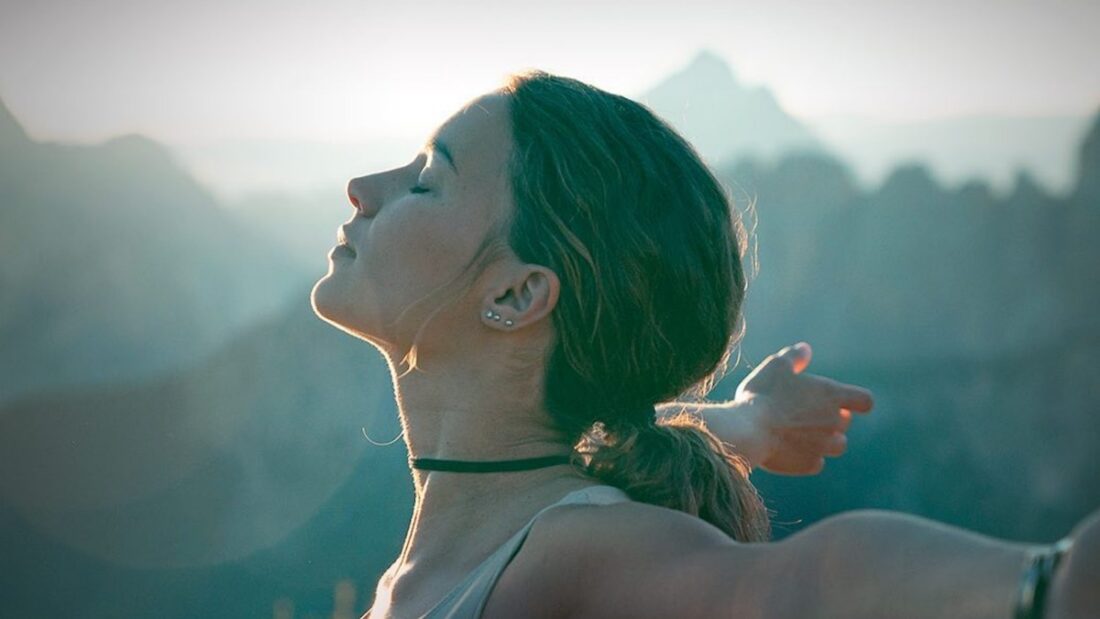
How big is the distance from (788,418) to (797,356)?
→ 0.51 feet

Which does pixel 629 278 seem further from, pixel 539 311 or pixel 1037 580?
pixel 1037 580

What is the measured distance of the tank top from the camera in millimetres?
2076

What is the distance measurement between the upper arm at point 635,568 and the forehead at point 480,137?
693 millimetres

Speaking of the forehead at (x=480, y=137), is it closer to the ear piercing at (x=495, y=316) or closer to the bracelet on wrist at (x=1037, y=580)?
the ear piercing at (x=495, y=316)

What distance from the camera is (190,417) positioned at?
953 centimetres

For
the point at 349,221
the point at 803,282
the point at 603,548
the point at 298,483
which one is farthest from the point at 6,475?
the point at 603,548

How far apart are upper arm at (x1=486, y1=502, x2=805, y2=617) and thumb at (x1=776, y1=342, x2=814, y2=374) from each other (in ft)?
3.59

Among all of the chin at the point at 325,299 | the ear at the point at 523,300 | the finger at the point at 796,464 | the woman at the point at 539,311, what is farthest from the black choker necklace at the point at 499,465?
the finger at the point at 796,464

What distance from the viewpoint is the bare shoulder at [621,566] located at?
173 centimetres

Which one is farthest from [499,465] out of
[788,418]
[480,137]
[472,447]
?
[788,418]

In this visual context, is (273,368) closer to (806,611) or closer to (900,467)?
(900,467)

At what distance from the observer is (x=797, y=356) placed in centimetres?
308

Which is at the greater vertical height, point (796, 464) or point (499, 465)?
point (499, 465)

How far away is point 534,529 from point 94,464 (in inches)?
301
